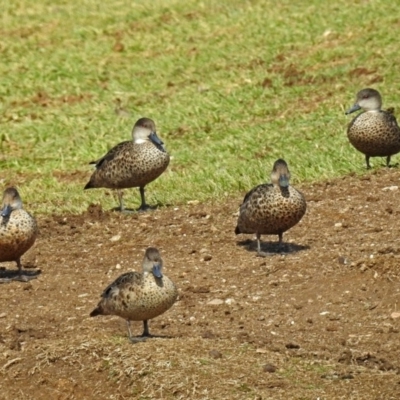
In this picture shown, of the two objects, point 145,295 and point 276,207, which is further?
point 276,207

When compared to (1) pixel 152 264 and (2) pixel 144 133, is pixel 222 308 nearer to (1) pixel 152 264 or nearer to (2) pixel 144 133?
(1) pixel 152 264

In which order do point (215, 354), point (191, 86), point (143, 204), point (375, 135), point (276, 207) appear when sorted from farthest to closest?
1. point (191, 86)
2. point (375, 135)
3. point (143, 204)
4. point (276, 207)
5. point (215, 354)

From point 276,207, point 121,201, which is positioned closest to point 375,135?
point 121,201

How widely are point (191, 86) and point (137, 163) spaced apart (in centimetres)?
629

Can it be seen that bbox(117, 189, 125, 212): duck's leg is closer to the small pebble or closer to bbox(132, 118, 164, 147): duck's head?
bbox(132, 118, 164, 147): duck's head

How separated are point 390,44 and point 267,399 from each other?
1166cm

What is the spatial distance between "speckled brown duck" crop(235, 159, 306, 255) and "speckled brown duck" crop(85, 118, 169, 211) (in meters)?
2.20

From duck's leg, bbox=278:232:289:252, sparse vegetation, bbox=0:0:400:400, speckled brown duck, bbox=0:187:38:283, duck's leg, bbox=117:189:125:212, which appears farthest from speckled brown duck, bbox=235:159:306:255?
duck's leg, bbox=117:189:125:212

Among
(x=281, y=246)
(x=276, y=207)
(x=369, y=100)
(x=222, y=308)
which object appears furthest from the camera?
(x=369, y=100)

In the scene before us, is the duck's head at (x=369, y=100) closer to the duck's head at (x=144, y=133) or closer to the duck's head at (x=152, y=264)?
the duck's head at (x=144, y=133)

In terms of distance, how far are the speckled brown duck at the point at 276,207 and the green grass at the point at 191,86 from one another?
2154mm

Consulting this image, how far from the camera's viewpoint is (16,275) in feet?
34.6

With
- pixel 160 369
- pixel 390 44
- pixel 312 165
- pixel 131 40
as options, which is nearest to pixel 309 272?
pixel 160 369

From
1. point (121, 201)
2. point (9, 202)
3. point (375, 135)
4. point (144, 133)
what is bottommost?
A: point (121, 201)
